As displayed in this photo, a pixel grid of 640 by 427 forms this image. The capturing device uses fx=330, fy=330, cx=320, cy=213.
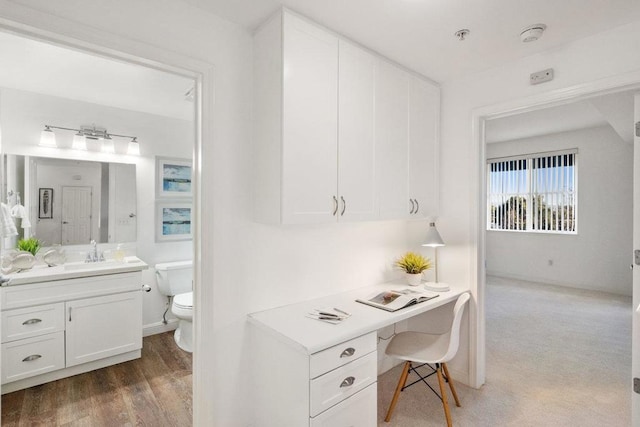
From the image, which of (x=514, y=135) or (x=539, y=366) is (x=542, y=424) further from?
(x=514, y=135)

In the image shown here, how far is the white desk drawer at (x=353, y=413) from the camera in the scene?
5.04ft

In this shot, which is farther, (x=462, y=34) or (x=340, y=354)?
(x=462, y=34)

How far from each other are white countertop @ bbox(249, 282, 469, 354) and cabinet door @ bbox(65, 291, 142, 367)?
168 centimetres

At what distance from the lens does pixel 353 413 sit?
1658 millimetres

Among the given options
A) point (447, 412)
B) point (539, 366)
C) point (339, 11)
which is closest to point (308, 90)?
point (339, 11)

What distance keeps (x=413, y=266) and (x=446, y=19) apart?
5.64 ft

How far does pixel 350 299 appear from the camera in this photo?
7.39 feet

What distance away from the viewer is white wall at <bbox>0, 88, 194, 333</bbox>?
2840 mm

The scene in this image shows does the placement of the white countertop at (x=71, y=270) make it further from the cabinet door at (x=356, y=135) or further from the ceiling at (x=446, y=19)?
the ceiling at (x=446, y=19)

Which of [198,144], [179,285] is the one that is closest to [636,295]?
[198,144]

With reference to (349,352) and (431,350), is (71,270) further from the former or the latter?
(431,350)

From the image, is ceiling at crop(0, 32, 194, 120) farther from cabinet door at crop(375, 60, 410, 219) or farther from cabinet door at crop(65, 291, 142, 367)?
cabinet door at crop(65, 291, 142, 367)

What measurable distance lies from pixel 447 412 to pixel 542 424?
2.08 ft

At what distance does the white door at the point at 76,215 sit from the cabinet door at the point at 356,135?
265cm
